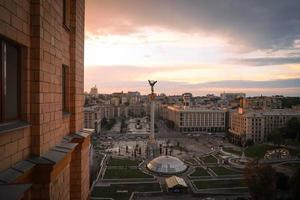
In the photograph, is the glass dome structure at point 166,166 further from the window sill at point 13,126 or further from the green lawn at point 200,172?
the window sill at point 13,126

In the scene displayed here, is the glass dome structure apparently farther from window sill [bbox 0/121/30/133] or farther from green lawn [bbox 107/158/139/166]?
window sill [bbox 0/121/30/133]

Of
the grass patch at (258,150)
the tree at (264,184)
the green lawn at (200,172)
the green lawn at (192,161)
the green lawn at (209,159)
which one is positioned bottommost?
the green lawn at (200,172)

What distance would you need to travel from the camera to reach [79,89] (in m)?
6.75

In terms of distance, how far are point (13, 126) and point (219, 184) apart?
33.8 meters

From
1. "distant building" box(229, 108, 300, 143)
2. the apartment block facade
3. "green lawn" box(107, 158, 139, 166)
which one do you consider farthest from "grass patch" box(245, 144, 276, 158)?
the apartment block facade

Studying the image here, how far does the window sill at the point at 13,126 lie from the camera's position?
3177mm

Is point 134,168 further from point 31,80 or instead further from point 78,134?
point 31,80

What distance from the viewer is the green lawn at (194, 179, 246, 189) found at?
111 ft

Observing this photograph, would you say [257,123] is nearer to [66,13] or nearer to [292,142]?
[292,142]

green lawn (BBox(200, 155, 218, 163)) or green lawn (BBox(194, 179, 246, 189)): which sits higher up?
green lawn (BBox(200, 155, 218, 163))

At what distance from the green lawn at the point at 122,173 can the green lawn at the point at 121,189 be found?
2.95m

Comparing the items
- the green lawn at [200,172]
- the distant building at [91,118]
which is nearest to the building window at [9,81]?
the green lawn at [200,172]

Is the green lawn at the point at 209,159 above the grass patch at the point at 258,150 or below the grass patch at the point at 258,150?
below

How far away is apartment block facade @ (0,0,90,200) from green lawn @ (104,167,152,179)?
107 ft
